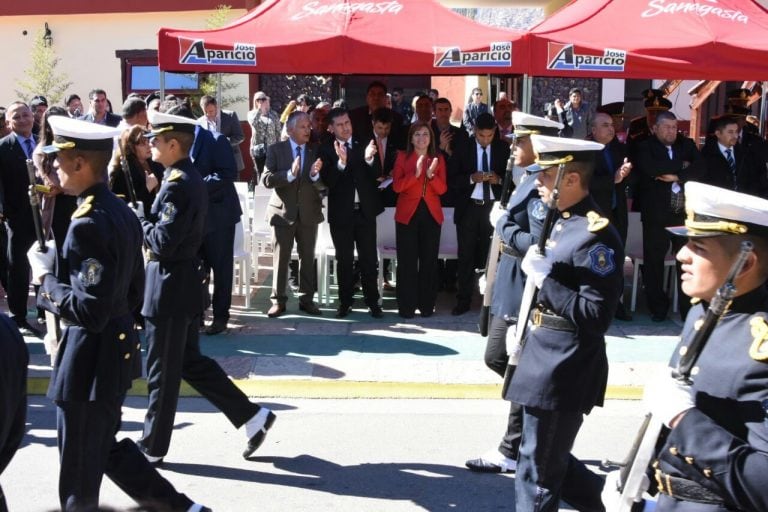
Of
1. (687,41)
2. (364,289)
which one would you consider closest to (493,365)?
(364,289)

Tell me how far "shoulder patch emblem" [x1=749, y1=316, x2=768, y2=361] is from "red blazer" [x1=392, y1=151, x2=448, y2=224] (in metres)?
6.42

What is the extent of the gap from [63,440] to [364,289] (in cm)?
532

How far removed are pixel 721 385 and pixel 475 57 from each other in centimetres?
647

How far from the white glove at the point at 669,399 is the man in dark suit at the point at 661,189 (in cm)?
662

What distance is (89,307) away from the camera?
3912mm

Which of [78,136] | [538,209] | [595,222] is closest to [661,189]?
[538,209]

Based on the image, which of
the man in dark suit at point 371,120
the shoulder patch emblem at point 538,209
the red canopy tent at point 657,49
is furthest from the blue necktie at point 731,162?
the shoulder patch emblem at point 538,209

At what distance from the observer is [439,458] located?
5793 mm

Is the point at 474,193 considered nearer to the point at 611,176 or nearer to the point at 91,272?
the point at 611,176

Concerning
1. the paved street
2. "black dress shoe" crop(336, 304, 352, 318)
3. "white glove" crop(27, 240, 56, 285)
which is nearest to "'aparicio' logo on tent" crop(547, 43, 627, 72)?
"black dress shoe" crop(336, 304, 352, 318)

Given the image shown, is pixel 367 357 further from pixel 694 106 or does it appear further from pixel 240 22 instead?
pixel 694 106

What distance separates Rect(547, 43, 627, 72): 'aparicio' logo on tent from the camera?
28.5ft

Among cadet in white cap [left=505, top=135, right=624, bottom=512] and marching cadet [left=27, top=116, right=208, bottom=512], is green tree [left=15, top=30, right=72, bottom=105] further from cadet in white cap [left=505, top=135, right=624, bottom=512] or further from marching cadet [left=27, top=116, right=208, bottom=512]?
cadet in white cap [left=505, top=135, right=624, bottom=512]

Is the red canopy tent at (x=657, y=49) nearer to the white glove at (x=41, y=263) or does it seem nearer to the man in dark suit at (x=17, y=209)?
the man in dark suit at (x=17, y=209)
